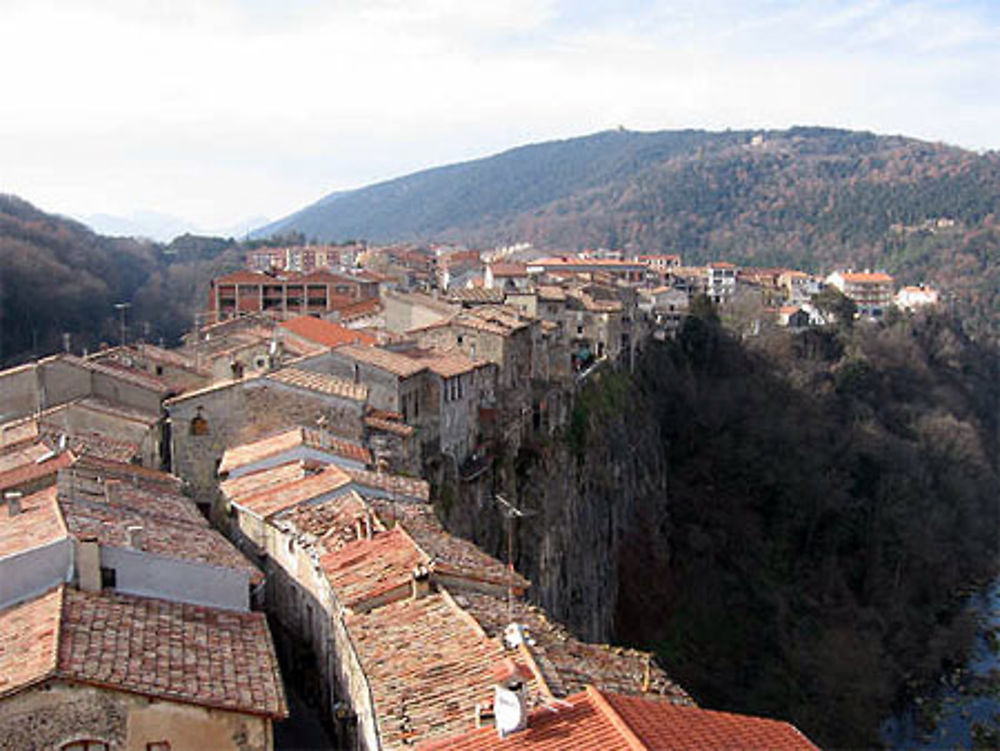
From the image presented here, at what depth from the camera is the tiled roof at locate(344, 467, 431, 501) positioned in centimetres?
1869

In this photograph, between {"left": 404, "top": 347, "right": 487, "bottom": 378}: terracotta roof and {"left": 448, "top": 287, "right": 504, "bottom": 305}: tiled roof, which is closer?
{"left": 404, "top": 347, "right": 487, "bottom": 378}: terracotta roof

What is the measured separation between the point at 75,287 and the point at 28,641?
65.0 meters

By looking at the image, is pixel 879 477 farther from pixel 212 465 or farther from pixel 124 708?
pixel 124 708

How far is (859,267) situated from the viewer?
152875mm

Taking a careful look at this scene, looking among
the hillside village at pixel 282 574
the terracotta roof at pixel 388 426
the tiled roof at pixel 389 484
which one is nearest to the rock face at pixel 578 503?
the hillside village at pixel 282 574

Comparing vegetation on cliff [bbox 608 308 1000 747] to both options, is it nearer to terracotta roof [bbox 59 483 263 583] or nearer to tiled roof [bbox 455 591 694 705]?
terracotta roof [bbox 59 483 263 583]

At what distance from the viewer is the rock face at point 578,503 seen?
1216 inches

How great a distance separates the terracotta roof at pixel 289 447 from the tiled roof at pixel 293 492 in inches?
61.1

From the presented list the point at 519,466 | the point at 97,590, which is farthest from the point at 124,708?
the point at 519,466

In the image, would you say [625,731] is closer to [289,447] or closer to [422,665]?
[422,665]

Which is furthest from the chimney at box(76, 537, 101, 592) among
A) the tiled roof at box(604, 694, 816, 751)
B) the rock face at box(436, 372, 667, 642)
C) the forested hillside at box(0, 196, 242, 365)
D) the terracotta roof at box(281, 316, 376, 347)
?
the forested hillside at box(0, 196, 242, 365)

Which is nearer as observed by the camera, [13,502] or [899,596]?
[13,502]

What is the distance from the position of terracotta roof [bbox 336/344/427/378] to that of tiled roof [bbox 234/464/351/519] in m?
7.49

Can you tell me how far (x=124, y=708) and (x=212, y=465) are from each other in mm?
12745
